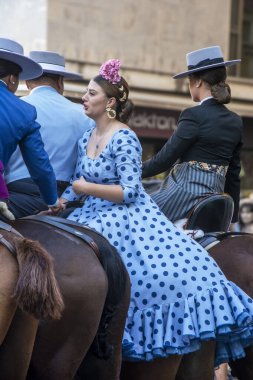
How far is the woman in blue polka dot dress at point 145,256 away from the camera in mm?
5094

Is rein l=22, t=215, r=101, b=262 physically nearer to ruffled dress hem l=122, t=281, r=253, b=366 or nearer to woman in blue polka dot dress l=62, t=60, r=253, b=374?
woman in blue polka dot dress l=62, t=60, r=253, b=374

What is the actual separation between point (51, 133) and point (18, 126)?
1.25m

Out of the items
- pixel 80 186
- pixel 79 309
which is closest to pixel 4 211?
pixel 79 309

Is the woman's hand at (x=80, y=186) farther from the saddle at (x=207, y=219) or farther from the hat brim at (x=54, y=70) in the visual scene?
the hat brim at (x=54, y=70)

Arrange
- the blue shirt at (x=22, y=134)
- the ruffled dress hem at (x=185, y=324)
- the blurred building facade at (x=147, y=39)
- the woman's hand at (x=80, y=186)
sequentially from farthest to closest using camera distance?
the blurred building facade at (x=147, y=39), the woman's hand at (x=80, y=186), the ruffled dress hem at (x=185, y=324), the blue shirt at (x=22, y=134)

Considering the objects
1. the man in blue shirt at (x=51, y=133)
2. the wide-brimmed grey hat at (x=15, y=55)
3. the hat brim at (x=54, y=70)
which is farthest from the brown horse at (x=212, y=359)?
the wide-brimmed grey hat at (x=15, y=55)

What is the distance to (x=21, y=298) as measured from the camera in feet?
12.4

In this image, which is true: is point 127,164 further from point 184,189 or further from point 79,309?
point 79,309

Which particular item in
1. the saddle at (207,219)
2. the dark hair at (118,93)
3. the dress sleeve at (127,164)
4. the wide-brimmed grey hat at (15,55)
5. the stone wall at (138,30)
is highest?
the stone wall at (138,30)

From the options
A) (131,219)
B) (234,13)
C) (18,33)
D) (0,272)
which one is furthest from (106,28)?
(0,272)

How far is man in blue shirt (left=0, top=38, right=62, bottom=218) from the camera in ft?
15.1

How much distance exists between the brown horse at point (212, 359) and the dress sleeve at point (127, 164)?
35.0 inches

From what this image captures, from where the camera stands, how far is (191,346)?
5.13m

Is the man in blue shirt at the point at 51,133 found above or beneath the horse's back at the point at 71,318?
above
